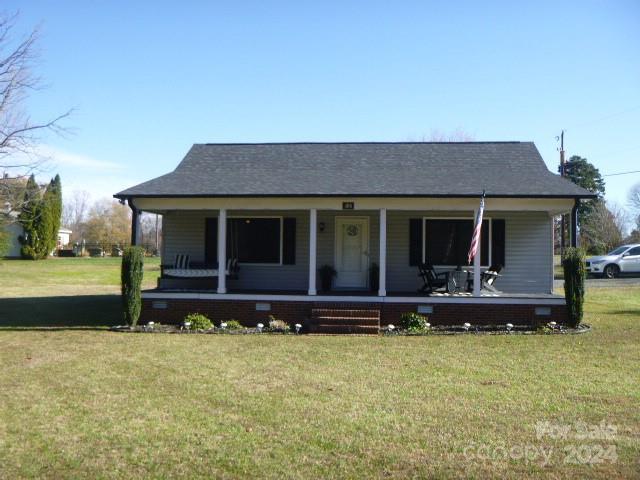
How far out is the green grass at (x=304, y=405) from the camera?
187 inches

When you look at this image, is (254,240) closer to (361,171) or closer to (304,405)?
(361,171)

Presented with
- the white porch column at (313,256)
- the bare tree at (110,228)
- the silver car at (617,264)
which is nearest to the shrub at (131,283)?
the white porch column at (313,256)

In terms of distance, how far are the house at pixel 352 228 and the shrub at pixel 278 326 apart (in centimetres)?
19

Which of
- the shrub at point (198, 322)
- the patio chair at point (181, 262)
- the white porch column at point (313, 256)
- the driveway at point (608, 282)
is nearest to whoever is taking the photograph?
the shrub at point (198, 322)

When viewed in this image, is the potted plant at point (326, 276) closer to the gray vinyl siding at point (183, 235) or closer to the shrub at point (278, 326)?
the shrub at point (278, 326)

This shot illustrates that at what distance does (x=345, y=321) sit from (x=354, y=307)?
538mm

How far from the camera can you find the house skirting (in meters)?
12.6

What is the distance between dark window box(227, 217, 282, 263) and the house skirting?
238 cm

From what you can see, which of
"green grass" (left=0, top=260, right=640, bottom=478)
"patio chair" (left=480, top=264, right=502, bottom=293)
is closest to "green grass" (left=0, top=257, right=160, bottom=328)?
"green grass" (left=0, top=260, right=640, bottom=478)

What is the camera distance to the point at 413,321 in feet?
40.9

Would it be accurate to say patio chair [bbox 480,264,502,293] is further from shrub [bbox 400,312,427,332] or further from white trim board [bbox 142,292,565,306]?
shrub [bbox 400,312,427,332]

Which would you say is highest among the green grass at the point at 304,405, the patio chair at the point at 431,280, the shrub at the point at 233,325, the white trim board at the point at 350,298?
the patio chair at the point at 431,280

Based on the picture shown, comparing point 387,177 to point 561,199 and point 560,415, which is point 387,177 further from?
point 560,415

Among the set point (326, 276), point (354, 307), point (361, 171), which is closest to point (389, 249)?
point (326, 276)
